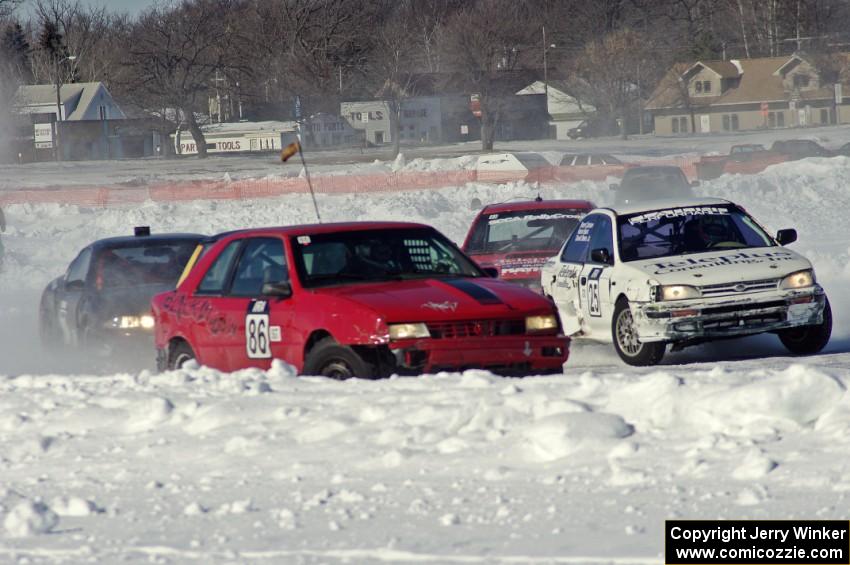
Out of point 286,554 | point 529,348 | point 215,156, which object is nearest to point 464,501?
point 286,554

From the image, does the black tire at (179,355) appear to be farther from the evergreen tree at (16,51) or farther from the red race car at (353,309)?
the evergreen tree at (16,51)

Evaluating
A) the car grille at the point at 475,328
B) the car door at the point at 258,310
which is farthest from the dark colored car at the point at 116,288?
the car grille at the point at 475,328

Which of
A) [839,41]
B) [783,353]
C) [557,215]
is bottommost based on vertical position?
[783,353]

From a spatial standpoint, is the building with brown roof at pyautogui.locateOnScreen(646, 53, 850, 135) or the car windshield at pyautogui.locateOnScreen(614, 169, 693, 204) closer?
the car windshield at pyautogui.locateOnScreen(614, 169, 693, 204)

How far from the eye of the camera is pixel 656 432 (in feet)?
22.6

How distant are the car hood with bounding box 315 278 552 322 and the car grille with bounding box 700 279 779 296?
2.47 m

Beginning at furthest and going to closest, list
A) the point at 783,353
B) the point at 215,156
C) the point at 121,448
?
1. the point at 215,156
2. the point at 783,353
3. the point at 121,448

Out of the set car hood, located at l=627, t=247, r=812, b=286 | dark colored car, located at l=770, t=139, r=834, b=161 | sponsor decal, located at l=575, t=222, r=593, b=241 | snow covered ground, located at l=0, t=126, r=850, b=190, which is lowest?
car hood, located at l=627, t=247, r=812, b=286

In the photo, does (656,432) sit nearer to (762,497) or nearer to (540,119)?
(762,497)

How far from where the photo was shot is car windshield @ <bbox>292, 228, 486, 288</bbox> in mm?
9461

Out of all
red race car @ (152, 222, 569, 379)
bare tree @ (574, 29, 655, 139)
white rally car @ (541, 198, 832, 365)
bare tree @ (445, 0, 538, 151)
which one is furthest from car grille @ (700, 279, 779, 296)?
bare tree @ (574, 29, 655, 139)

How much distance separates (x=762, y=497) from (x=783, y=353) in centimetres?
657

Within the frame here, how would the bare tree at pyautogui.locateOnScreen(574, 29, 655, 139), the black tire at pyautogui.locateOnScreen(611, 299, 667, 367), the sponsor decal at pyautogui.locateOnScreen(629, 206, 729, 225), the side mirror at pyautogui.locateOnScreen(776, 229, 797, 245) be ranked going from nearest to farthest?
the black tire at pyautogui.locateOnScreen(611, 299, 667, 367), the side mirror at pyautogui.locateOnScreen(776, 229, 797, 245), the sponsor decal at pyautogui.locateOnScreen(629, 206, 729, 225), the bare tree at pyautogui.locateOnScreen(574, 29, 655, 139)

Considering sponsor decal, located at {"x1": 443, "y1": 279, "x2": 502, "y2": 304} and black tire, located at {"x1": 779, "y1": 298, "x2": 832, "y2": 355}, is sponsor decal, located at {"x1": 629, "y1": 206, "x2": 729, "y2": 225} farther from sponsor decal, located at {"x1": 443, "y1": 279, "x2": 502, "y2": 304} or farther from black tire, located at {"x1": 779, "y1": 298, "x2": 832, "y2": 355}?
sponsor decal, located at {"x1": 443, "y1": 279, "x2": 502, "y2": 304}
